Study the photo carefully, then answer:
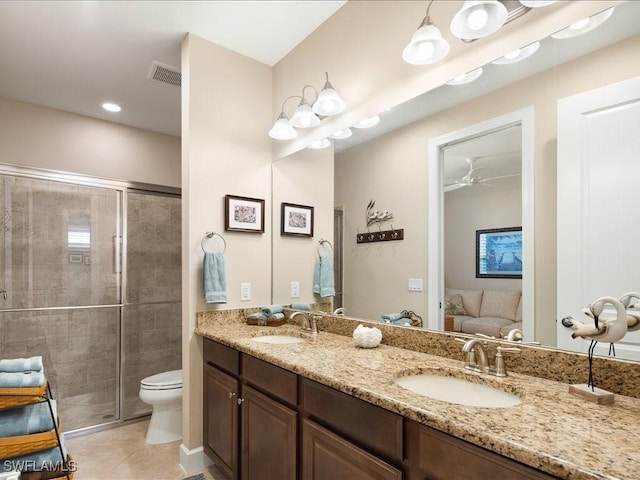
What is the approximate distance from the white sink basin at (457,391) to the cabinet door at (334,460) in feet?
0.95

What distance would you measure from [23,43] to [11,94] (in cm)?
93

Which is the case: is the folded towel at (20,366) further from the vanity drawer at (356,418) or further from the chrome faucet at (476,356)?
the chrome faucet at (476,356)

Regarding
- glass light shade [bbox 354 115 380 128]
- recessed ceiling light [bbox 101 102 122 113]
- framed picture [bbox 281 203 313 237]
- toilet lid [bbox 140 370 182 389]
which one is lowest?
toilet lid [bbox 140 370 182 389]

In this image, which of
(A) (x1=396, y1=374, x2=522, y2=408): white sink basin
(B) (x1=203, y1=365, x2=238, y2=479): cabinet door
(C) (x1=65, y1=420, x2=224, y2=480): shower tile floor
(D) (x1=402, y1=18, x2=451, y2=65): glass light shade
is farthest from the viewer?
(C) (x1=65, y1=420, x2=224, y2=480): shower tile floor

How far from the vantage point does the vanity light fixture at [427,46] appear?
1.58 m

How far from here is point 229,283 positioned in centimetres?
257

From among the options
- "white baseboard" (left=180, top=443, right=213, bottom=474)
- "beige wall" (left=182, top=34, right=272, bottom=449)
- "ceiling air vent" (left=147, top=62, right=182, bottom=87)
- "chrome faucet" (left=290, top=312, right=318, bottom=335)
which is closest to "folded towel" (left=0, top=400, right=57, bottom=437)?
"beige wall" (left=182, top=34, right=272, bottom=449)

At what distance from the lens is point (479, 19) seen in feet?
4.67

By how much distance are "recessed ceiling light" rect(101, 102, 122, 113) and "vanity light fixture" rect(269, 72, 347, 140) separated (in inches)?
71.6

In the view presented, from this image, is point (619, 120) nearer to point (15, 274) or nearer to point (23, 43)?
point (23, 43)

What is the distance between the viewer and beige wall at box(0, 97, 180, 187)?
322 cm

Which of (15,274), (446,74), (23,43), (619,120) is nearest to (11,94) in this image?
(23,43)

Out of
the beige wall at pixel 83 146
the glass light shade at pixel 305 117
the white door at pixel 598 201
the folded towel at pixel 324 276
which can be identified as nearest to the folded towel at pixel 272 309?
the folded towel at pixel 324 276

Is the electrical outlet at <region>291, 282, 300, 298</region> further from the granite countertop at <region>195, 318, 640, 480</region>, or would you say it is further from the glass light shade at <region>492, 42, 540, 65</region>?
the glass light shade at <region>492, 42, 540, 65</region>
